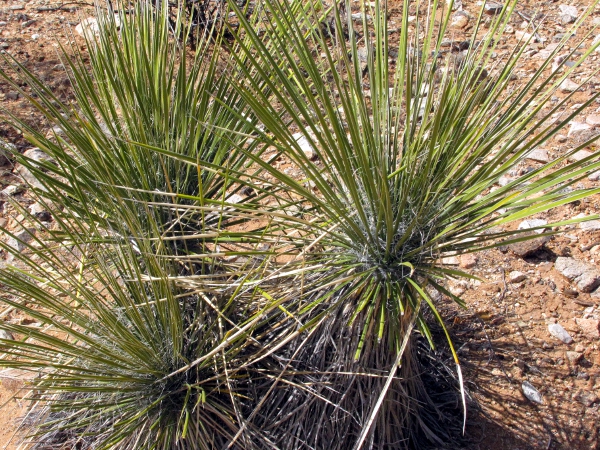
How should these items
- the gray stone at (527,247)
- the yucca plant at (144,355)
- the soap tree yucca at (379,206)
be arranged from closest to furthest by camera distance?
the soap tree yucca at (379,206), the yucca plant at (144,355), the gray stone at (527,247)

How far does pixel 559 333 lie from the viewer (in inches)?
68.4

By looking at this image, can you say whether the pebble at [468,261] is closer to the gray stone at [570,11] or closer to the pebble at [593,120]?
the pebble at [593,120]

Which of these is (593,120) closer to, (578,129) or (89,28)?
(578,129)

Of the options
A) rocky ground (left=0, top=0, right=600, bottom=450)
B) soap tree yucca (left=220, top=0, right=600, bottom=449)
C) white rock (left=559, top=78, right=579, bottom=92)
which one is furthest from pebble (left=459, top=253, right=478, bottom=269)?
white rock (left=559, top=78, right=579, bottom=92)

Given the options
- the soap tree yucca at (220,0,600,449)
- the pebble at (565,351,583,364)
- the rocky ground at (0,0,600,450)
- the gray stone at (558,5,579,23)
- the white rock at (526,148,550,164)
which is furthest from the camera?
the gray stone at (558,5,579,23)

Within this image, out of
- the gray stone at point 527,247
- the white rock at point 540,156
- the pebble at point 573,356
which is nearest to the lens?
the pebble at point 573,356

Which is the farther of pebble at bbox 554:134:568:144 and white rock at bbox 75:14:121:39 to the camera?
pebble at bbox 554:134:568:144

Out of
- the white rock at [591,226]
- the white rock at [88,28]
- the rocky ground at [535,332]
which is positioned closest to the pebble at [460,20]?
the rocky ground at [535,332]

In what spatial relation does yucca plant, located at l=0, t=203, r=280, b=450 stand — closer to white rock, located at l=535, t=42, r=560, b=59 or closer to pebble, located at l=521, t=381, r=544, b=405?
pebble, located at l=521, t=381, r=544, b=405

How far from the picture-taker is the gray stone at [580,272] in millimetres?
1852

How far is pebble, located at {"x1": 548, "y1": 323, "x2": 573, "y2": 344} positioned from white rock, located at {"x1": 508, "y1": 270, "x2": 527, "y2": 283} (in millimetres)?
193

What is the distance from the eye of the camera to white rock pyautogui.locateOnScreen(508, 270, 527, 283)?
192 cm

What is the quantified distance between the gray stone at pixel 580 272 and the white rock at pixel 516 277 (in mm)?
114

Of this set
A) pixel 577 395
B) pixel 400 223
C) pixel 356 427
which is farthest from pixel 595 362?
pixel 400 223
